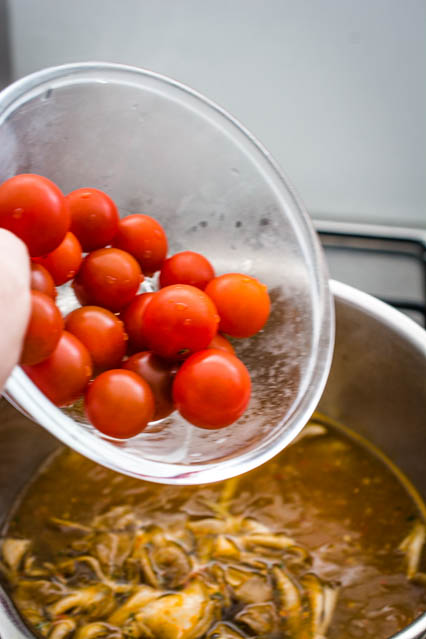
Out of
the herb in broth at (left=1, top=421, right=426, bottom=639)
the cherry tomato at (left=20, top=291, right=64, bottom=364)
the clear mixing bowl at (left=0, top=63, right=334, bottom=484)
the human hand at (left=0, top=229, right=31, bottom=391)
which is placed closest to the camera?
the human hand at (left=0, top=229, right=31, bottom=391)

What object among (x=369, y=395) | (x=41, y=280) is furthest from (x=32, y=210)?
(x=369, y=395)

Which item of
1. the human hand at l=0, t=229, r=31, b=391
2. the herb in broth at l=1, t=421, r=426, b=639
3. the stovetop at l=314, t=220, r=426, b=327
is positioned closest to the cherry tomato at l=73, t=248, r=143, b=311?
the human hand at l=0, t=229, r=31, b=391

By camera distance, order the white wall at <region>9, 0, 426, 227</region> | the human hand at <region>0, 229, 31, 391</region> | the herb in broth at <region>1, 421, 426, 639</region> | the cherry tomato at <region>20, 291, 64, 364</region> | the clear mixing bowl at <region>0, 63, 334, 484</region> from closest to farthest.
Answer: the human hand at <region>0, 229, 31, 391</region>
the cherry tomato at <region>20, 291, 64, 364</region>
the clear mixing bowl at <region>0, 63, 334, 484</region>
the herb in broth at <region>1, 421, 426, 639</region>
the white wall at <region>9, 0, 426, 227</region>

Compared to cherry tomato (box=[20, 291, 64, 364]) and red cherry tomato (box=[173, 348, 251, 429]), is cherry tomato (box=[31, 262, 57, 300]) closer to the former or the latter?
cherry tomato (box=[20, 291, 64, 364])

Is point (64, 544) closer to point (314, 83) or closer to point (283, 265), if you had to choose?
point (283, 265)

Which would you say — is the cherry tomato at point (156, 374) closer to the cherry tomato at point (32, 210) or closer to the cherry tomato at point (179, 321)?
the cherry tomato at point (179, 321)

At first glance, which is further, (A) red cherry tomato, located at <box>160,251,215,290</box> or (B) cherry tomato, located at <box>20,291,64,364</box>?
(A) red cherry tomato, located at <box>160,251,215,290</box>
